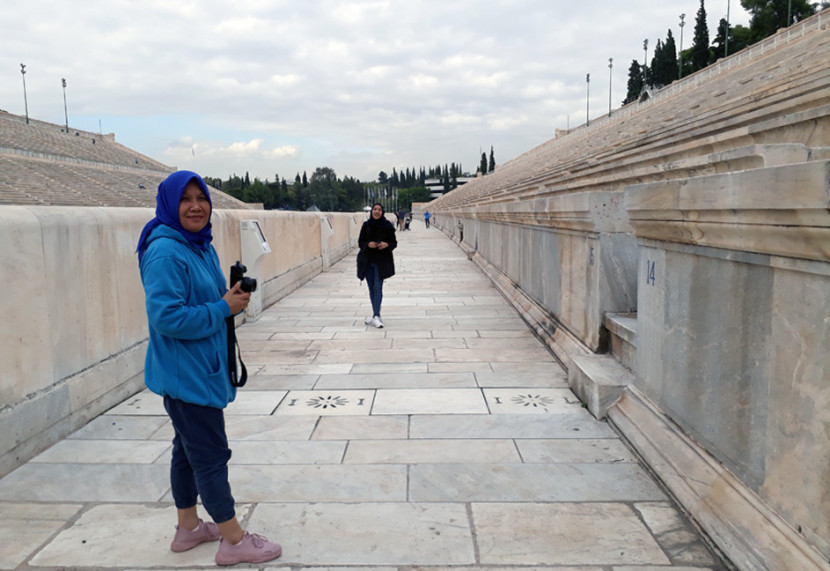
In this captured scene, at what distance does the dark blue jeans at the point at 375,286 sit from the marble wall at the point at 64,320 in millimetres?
3200

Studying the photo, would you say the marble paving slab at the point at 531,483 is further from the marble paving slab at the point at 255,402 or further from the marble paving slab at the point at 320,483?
the marble paving slab at the point at 255,402

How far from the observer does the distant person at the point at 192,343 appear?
2379 mm

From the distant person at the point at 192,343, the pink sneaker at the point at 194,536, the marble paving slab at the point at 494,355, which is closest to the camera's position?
the distant person at the point at 192,343

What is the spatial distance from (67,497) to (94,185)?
188 ft

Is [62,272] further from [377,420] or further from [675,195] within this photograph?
[675,195]

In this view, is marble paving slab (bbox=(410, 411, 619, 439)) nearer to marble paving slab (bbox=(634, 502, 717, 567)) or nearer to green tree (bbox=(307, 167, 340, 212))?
marble paving slab (bbox=(634, 502, 717, 567))

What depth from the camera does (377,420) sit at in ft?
14.5

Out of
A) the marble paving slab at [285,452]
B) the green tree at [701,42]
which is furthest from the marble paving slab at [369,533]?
the green tree at [701,42]

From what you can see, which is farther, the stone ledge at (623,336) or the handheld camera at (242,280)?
the stone ledge at (623,336)

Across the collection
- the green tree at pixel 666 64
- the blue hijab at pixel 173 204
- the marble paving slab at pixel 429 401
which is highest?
the green tree at pixel 666 64

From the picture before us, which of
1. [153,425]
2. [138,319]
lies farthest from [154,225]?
[138,319]

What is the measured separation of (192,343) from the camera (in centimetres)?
249

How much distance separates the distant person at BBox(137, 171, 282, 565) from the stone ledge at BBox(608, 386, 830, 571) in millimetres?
1985

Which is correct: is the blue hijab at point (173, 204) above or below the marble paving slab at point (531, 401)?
above
